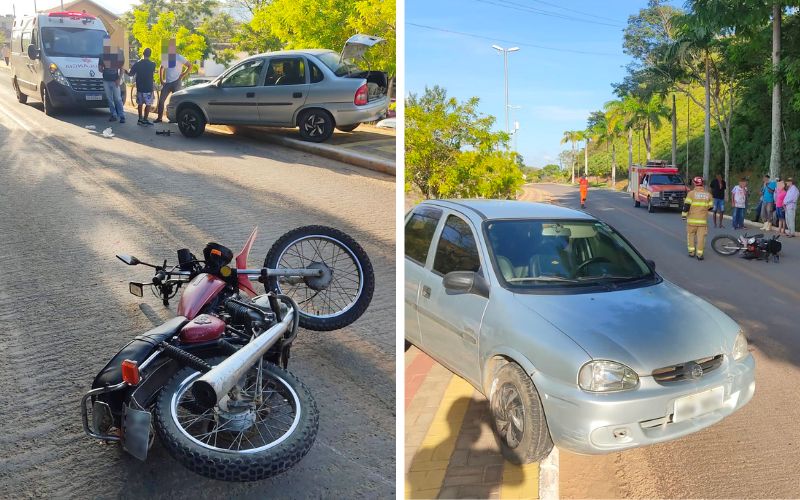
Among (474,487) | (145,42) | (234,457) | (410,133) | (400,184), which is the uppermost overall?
(145,42)

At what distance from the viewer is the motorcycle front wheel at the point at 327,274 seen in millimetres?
2424

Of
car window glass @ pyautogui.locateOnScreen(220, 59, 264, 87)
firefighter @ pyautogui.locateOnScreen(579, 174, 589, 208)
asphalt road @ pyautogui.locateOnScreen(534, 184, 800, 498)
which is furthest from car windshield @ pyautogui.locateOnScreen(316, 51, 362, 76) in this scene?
firefighter @ pyautogui.locateOnScreen(579, 174, 589, 208)

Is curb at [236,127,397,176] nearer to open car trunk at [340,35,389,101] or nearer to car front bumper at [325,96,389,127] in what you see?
car front bumper at [325,96,389,127]

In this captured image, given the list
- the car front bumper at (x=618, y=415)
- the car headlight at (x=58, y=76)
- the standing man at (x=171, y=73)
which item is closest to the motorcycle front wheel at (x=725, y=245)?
the car front bumper at (x=618, y=415)

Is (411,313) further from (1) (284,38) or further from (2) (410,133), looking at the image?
(1) (284,38)

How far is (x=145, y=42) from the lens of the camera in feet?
8.87

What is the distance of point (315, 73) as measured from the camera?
2.68m

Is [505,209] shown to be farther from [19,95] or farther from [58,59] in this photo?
[19,95]

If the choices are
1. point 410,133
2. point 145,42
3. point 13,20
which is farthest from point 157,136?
point 410,133

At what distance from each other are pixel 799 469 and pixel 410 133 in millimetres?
1494

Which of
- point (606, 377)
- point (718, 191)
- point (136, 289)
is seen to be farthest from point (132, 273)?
point (718, 191)

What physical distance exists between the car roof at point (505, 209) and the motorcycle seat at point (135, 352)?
907mm

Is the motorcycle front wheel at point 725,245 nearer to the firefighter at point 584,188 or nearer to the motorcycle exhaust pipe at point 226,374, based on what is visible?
the firefighter at point 584,188

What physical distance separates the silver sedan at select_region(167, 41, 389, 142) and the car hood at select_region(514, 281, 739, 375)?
3.56 ft
